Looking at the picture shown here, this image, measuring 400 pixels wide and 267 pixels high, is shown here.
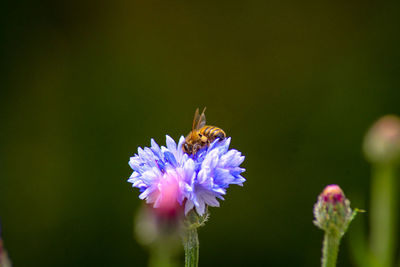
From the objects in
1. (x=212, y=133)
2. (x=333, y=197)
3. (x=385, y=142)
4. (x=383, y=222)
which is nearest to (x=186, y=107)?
(x=385, y=142)

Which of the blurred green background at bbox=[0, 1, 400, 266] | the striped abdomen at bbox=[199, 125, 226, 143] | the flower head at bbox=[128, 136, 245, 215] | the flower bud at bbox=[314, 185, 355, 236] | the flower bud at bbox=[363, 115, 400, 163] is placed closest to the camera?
the flower head at bbox=[128, 136, 245, 215]

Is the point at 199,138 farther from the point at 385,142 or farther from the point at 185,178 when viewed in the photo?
the point at 385,142

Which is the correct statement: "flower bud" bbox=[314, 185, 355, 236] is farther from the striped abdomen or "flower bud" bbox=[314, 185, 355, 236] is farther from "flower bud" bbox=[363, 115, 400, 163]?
"flower bud" bbox=[363, 115, 400, 163]

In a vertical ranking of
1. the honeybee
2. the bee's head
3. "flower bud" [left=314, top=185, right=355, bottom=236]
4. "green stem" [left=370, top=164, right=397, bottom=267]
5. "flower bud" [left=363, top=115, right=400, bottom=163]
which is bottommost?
"flower bud" [left=314, top=185, right=355, bottom=236]

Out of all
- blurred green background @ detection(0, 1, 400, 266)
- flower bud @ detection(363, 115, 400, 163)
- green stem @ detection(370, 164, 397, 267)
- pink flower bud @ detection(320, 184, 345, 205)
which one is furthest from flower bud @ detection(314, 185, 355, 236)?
blurred green background @ detection(0, 1, 400, 266)

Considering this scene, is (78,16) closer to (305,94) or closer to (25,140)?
(25,140)

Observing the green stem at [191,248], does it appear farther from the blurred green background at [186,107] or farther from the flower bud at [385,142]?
the blurred green background at [186,107]
